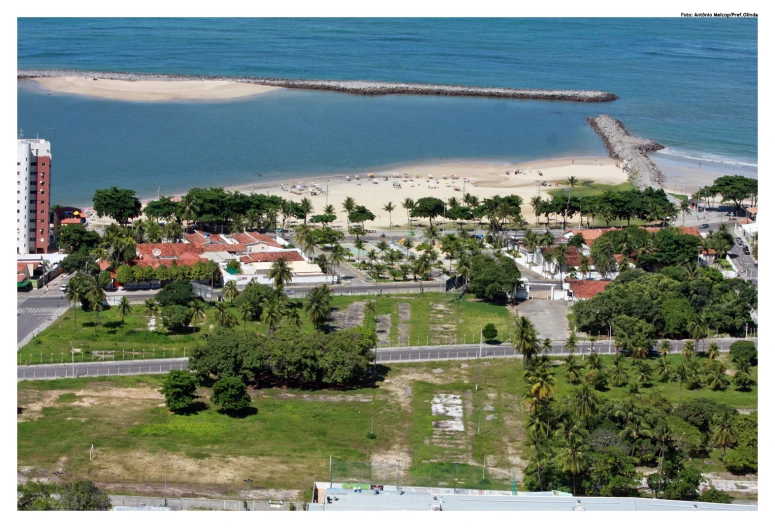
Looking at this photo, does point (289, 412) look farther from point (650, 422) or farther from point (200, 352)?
point (650, 422)

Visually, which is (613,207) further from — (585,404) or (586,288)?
(585,404)

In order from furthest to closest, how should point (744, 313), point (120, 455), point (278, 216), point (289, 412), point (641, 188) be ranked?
1. point (641, 188)
2. point (278, 216)
3. point (744, 313)
4. point (289, 412)
5. point (120, 455)

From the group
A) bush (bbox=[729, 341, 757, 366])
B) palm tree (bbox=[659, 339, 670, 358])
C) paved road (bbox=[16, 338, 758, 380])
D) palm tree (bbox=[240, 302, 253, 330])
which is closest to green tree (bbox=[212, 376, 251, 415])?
paved road (bbox=[16, 338, 758, 380])

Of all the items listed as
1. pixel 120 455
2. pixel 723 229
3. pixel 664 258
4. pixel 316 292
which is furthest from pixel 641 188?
pixel 120 455

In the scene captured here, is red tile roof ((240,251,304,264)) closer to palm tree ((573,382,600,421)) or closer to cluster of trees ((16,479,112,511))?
palm tree ((573,382,600,421))

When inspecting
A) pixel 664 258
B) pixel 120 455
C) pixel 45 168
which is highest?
pixel 45 168

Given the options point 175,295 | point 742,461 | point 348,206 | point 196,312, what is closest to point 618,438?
point 742,461
